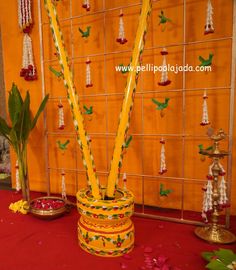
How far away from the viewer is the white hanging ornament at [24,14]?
160cm

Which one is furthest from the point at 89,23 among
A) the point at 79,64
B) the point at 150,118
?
the point at 150,118

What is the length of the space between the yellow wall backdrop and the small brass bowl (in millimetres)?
233

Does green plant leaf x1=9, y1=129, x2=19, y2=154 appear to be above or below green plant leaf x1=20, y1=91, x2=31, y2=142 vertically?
below

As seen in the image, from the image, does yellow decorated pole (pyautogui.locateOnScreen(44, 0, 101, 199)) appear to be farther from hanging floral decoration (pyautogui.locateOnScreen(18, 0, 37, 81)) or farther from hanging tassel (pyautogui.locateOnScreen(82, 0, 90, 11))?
hanging floral decoration (pyautogui.locateOnScreen(18, 0, 37, 81))

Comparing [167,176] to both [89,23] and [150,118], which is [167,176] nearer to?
[150,118]

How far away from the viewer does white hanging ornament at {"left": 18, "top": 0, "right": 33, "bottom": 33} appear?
160 cm

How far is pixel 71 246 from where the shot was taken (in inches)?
41.6

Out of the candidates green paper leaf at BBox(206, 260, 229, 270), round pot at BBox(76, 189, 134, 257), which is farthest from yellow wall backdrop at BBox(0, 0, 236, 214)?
green paper leaf at BBox(206, 260, 229, 270)

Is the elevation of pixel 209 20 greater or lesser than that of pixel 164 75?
greater

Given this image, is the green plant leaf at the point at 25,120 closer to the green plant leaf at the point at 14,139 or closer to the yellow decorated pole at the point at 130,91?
the green plant leaf at the point at 14,139

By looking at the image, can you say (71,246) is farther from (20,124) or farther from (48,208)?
(20,124)

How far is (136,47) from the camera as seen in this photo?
3.33 feet

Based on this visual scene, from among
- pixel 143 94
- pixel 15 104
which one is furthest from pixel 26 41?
pixel 143 94

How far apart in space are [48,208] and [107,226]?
1.66 feet
